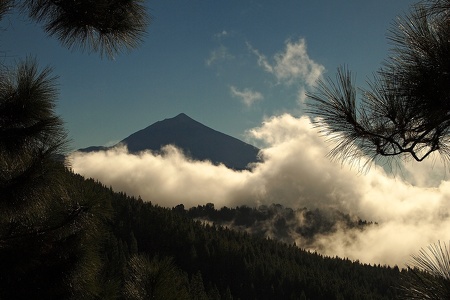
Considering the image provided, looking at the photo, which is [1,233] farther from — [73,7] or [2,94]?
[73,7]

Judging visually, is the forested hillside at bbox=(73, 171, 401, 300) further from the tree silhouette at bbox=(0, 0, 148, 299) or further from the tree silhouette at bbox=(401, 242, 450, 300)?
the tree silhouette at bbox=(401, 242, 450, 300)

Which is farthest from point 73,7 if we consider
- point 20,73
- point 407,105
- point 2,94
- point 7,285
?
point 7,285

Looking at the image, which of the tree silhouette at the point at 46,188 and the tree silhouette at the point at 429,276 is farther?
the tree silhouette at the point at 46,188

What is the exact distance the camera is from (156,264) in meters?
9.16

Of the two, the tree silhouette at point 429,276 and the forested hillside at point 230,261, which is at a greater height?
the tree silhouette at point 429,276

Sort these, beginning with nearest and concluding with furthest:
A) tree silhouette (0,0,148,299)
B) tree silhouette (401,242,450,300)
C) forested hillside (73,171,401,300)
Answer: tree silhouette (401,242,450,300) → tree silhouette (0,0,148,299) → forested hillside (73,171,401,300)

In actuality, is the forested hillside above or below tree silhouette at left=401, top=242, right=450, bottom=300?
below

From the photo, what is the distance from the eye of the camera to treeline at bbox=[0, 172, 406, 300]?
6766mm

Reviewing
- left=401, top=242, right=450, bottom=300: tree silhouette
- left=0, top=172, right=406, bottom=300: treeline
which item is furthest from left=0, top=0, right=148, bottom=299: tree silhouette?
left=401, top=242, right=450, bottom=300: tree silhouette

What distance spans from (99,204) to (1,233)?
167 cm

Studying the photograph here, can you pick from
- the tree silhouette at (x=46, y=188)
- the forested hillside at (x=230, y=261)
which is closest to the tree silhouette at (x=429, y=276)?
the tree silhouette at (x=46, y=188)

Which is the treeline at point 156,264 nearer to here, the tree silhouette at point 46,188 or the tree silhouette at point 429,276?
the tree silhouette at point 46,188

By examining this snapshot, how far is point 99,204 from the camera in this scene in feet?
21.7

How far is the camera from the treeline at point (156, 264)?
677 centimetres
